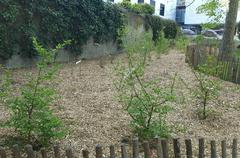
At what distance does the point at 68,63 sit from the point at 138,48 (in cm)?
254

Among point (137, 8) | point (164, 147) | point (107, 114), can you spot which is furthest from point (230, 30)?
point (164, 147)

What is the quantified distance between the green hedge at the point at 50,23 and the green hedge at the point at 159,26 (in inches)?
219

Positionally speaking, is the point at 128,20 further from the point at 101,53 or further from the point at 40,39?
the point at 40,39

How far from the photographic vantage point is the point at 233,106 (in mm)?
7867

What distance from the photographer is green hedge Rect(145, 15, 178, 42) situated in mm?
22469

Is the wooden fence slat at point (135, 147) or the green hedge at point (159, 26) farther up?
the wooden fence slat at point (135, 147)

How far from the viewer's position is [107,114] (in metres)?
6.28

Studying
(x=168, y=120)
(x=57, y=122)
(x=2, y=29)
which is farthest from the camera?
(x=2, y=29)

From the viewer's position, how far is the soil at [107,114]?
5191mm

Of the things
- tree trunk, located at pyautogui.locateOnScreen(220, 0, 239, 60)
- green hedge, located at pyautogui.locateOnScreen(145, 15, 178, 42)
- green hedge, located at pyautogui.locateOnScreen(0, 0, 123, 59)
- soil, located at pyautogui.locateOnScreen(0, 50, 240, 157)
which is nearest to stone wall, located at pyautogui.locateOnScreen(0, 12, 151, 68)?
green hedge, located at pyautogui.locateOnScreen(0, 0, 123, 59)

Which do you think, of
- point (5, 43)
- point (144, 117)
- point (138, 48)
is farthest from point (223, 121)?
point (5, 43)

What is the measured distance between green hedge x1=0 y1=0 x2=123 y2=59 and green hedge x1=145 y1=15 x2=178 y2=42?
5.57 m

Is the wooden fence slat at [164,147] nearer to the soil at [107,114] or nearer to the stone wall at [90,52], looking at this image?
the soil at [107,114]

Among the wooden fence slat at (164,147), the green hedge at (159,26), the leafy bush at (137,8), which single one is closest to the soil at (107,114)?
the wooden fence slat at (164,147)
